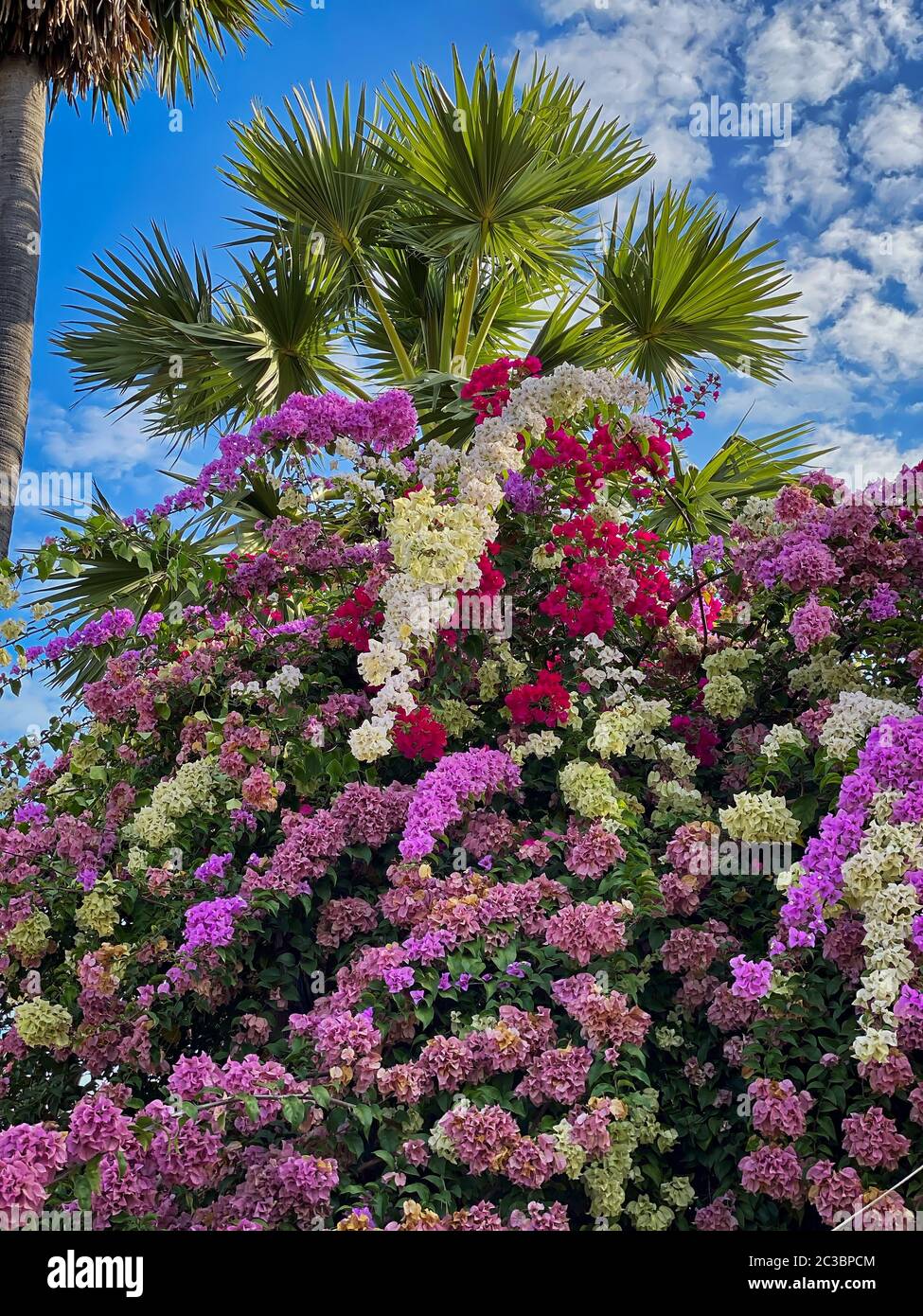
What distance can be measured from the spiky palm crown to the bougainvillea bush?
5.21m

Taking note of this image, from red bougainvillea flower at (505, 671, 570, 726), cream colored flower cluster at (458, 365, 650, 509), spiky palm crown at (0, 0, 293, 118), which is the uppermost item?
spiky palm crown at (0, 0, 293, 118)

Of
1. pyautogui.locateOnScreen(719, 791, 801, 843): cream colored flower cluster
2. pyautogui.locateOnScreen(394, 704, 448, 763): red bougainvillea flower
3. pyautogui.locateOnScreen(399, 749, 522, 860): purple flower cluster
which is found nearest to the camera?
pyautogui.locateOnScreen(719, 791, 801, 843): cream colored flower cluster

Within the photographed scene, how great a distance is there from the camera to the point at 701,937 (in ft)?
10.1

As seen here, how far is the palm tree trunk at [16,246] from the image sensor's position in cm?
713

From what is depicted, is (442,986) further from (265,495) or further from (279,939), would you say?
(265,495)

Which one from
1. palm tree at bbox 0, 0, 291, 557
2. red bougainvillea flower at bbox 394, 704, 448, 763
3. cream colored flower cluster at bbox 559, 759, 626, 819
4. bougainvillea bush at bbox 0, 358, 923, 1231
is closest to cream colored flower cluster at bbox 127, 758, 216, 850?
bougainvillea bush at bbox 0, 358, 923, 1231

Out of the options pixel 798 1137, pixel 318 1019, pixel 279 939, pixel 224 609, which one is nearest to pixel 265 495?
pixel 224 609

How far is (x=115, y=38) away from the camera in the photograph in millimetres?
8297

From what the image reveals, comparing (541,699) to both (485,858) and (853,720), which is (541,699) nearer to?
(485,858)

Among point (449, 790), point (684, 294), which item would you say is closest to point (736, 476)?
point (684, 294)

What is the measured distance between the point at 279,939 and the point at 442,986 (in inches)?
31.0

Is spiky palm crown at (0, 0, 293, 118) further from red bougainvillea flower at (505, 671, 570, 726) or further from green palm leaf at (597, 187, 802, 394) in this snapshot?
red bougainvillea flower at (505, 671, 570, 726)

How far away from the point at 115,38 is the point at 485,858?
7.73 metres

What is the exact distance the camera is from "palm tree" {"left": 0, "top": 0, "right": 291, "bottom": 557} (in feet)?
23.8
